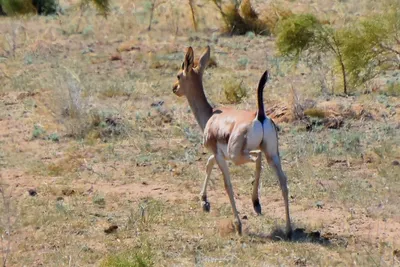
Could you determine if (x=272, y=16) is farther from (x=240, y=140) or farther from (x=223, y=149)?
(x=240, y=140)

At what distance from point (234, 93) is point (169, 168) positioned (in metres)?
4.84

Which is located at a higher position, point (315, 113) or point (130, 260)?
point (315, 113)

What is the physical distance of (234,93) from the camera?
655 inches

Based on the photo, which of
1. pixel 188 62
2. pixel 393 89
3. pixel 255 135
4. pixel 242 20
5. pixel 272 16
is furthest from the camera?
pixel 272 16

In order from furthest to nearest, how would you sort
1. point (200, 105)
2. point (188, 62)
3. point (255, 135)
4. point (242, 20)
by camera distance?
point (242, 20) < point (188, 62) < point (200, 105) < point (255, 135)

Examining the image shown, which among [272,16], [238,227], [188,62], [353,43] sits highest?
[188,62]

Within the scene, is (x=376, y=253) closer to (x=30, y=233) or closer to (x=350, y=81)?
(x=30, y=233)

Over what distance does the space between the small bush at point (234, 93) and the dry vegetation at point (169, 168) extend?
0.03 m

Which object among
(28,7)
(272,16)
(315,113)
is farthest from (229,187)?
(28,7)

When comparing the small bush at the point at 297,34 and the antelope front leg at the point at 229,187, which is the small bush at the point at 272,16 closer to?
the small bush at the point at 297,34

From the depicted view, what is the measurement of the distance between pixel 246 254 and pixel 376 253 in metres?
1.20

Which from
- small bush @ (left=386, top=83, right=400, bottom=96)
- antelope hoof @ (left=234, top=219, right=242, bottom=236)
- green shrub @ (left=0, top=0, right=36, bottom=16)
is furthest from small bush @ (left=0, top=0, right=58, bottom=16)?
antelope hoof @ (left=234, top=219, right=242, bottom=236)

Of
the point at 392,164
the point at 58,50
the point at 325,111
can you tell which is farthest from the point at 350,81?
the point at 58,50

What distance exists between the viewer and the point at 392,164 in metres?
11.6
